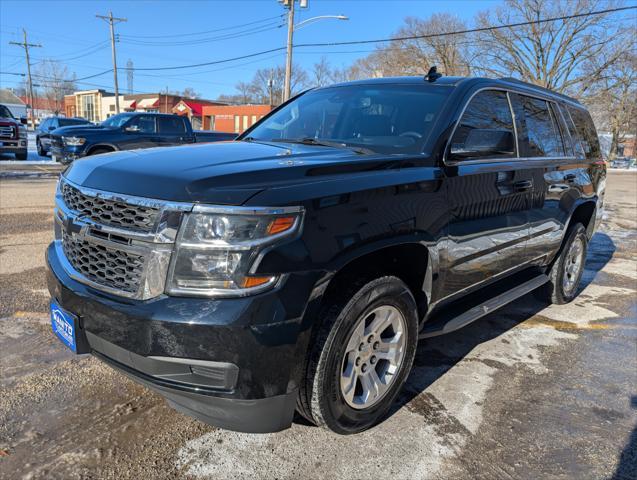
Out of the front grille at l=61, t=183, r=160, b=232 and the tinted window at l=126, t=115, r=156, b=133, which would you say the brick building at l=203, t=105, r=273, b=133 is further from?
the front grille at l=61, t=183, r=160, b=232

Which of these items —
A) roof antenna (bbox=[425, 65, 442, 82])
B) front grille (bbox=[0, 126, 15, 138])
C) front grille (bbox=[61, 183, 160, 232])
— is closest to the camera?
front grille (bbox=[61, 183, 160, 232])

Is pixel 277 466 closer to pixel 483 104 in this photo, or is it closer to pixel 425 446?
pixel 425 446

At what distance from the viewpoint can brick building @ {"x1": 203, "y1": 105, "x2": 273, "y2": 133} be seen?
46197 millimetres

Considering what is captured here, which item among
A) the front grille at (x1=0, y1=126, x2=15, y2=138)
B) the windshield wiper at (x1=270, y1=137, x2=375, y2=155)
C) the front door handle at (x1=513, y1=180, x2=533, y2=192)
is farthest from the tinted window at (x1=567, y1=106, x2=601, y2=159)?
the front grille at (x1=0, y1=126, x2=15, y2=138)

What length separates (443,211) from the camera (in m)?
2.88

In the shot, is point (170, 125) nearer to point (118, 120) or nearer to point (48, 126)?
point (118, 120)

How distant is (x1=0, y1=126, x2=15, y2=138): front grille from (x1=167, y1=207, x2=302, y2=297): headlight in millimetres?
18397

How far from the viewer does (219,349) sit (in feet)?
6.49

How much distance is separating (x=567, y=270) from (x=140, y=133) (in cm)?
1084

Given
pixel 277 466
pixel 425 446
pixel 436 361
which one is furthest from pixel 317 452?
pixel 436 361

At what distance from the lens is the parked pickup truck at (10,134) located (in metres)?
16.9

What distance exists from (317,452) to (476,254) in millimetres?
1599

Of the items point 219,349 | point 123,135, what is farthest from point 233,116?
point 219,349

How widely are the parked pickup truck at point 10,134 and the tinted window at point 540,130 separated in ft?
58.4
